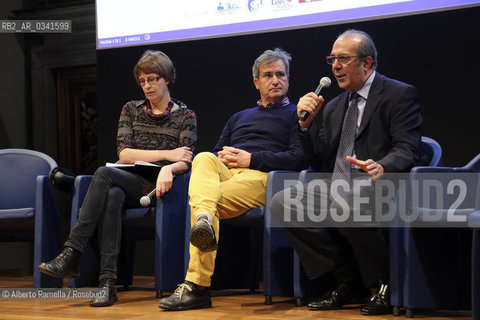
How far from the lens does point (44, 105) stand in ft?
16.3

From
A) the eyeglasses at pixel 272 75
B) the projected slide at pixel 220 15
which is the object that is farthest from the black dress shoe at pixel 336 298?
the projected slide at pixel 220 15

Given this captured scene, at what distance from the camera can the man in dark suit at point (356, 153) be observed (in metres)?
2.30

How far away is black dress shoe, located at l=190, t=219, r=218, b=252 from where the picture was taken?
7.52 ft

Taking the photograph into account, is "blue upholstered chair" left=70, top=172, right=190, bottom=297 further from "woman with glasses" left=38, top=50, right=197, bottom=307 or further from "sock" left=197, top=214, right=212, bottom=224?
"sock" left=197, top=214, right=212, bottom=224

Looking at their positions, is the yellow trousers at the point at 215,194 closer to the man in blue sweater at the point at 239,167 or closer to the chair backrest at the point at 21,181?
the man in blue sweater at the point at 239,167

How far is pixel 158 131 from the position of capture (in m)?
3.09

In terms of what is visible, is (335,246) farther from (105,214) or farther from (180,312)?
(105,214)

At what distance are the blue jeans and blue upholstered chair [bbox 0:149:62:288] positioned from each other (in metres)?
0.55

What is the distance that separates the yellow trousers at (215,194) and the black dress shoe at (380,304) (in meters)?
0.63

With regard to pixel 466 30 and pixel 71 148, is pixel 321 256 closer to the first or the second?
pixel 466 30

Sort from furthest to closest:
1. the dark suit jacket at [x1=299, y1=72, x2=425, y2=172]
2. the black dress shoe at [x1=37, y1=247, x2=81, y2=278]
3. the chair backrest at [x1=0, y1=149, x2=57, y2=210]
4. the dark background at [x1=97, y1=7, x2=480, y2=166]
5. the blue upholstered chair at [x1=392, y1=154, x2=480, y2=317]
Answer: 1. the chair backrest at [x1=0, y1=149, x2=57, y2=210]
2. the dark background at [x1=97, y1=7, x2=480, y2=166]
3. the black dress shoe at [x1=37, y1=247, x2=81, y2=278]
4. the dark suit jacket at [x1=299, y1=72, x2=425, y2=172]
5. the blue upholstered chair at [x1=392, y1=154, x2=480, y2=317]

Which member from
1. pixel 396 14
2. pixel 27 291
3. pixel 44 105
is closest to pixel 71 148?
pixel 44 105

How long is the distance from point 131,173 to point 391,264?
1.29 metres

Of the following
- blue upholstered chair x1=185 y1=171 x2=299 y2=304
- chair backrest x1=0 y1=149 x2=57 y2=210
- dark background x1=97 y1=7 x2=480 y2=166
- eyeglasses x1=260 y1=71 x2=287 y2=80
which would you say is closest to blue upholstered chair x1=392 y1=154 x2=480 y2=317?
blue upholstered chair x1=185 y1=171 x2=299 y2=304
